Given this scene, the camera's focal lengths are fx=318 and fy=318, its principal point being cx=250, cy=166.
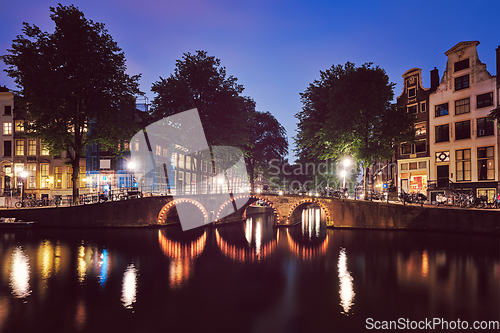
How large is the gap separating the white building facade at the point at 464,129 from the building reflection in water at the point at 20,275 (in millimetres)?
35058

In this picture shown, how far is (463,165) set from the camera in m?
34.3

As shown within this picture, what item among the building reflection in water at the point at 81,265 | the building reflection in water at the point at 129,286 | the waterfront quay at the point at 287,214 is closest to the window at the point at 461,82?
the waterfront quay at the point at 287,214

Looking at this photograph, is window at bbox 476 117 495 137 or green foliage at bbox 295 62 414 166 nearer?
green foliage at bbox 295 62 414 166

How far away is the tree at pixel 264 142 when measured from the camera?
5034 cm

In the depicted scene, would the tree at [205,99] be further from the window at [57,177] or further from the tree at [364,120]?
the window at [57,177]

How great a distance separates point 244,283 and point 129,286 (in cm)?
507

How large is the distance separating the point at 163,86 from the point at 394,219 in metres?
27.3

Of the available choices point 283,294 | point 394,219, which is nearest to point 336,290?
point 283,294

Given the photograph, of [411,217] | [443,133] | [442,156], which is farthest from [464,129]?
[411,217]

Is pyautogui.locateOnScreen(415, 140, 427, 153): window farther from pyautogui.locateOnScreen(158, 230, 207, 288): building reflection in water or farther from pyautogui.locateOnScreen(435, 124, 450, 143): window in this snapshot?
pyautogui.locateOnScreen(158, 230, 207, 288): building reflection in water

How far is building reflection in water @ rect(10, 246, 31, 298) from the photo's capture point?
13164 millimetres

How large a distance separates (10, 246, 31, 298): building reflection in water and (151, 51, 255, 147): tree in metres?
19.9

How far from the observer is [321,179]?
155 ft

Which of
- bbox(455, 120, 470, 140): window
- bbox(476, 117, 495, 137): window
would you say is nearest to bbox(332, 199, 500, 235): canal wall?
bbox(476, 117, 495, 137): window
